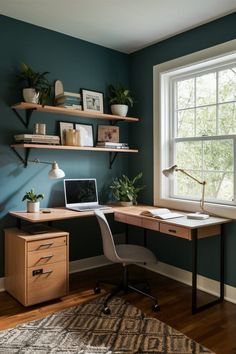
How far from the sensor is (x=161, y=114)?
3439 millimetres

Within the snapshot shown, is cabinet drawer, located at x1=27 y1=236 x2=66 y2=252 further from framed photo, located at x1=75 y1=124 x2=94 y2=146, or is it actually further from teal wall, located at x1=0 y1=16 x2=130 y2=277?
framed photo, located at x1=75 y1=124 x2=94 y2=146

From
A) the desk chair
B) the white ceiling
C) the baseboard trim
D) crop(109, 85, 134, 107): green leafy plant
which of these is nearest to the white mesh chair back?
the desk chair

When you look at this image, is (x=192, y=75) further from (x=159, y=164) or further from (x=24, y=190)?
(x=24, y=190)

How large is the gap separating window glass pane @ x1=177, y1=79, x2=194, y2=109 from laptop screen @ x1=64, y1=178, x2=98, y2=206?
1269 mm

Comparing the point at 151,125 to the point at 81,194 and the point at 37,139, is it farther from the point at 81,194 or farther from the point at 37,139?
the point at 37,139

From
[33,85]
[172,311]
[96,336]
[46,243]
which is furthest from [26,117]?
[172,311]

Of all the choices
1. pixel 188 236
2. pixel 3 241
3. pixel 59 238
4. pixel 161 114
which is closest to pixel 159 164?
pixel 161 114

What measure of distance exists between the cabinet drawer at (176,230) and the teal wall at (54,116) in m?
1.17

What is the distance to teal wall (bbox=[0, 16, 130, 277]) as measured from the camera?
2.93 m

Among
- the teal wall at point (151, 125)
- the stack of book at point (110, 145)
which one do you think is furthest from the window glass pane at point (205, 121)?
the stack of book at point (110, 145)

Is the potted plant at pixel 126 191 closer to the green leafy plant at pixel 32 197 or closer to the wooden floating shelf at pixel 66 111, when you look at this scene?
the wooden floating shelf at pixel 66 111

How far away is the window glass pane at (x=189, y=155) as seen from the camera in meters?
3.21

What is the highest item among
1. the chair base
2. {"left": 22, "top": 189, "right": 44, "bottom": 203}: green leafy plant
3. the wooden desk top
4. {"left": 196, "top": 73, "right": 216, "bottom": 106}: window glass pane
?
{"left": 196, "top": 73, "right": 216, "bottom": 106}: window glass pane

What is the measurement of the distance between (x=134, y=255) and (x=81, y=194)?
97cm
